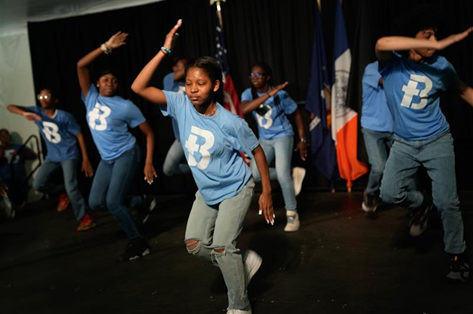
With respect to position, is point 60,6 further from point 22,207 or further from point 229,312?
point 229,312

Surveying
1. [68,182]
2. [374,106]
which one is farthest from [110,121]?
[374,106]

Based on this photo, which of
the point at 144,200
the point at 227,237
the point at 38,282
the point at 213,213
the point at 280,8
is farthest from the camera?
the point at 280,8

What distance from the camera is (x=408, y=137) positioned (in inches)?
135

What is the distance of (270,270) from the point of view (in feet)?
12.6

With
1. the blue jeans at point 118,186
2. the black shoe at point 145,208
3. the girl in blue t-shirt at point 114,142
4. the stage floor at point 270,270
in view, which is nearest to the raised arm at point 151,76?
the stage floor at point 270,270

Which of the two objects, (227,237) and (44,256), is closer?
(227,237)

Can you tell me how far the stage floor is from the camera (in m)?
3.22


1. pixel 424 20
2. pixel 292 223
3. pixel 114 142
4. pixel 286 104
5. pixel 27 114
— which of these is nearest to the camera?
pixel 424 20

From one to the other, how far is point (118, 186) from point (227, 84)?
257 centimetres

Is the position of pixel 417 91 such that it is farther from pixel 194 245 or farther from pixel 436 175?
pixel 194 245

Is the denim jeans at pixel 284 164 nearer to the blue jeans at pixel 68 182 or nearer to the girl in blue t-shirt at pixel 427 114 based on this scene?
the girl in blue t-shirt at pixel 427 114

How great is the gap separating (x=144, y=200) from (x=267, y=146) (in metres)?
1.70

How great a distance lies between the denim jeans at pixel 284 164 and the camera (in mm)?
5000

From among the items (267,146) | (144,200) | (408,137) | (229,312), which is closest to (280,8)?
(267,146)
